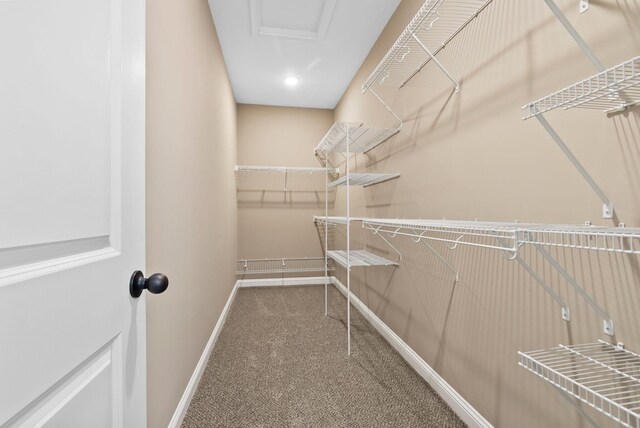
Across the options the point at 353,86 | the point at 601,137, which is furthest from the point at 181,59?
the point at 353,86

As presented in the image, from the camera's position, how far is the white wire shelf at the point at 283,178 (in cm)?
350

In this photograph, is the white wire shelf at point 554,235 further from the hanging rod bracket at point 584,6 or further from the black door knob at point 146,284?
the black door knob at point 146,284

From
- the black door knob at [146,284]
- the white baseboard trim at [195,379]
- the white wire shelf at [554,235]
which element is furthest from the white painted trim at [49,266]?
the white baseboard trim at [195,379]

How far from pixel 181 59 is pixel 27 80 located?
1186mm

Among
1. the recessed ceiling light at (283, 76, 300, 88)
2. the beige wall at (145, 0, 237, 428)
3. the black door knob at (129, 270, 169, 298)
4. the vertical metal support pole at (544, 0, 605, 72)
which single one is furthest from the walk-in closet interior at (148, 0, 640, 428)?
the black door knob at (129, 270, 169, 298)

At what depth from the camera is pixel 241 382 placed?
5.32ft

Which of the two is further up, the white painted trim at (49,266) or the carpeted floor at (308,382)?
the white painted trim at (49,266)

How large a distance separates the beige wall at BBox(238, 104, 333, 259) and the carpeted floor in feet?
4.13

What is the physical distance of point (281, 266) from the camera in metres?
3.61

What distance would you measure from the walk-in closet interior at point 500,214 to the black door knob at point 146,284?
829 millimetres

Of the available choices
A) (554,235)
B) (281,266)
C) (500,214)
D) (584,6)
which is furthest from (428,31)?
(281,266)

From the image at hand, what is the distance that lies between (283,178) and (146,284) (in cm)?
307

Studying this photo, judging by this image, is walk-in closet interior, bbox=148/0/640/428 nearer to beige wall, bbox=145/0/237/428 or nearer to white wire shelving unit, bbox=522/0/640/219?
white wire shelving unit, bbox=522/0/640/219

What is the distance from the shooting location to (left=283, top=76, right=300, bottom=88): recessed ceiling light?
2869 mm
